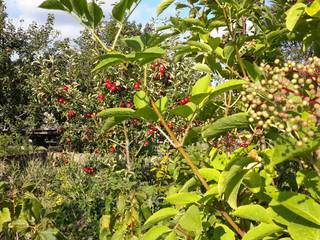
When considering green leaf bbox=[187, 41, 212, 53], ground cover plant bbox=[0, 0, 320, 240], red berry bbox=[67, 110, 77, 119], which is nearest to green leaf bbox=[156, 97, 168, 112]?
ground cover plant bbox=[0, 0, 320, 240]

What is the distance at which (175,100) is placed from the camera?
836 centimetres

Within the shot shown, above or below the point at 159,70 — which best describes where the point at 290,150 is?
below

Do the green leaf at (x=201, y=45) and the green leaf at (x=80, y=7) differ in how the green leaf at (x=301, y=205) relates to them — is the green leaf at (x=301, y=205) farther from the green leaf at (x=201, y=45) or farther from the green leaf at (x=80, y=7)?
the green leaf at (x=80, y=7)

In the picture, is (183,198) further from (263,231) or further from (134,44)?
(134,44)

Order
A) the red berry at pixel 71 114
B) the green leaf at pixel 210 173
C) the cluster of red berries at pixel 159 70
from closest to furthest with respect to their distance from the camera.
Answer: the green leaf at pixel 210 173, the cluster of red berries at pixel 159 70, the red berry at pixel 71 114

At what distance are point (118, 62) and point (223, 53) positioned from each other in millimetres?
615

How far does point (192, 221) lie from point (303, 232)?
0.36m

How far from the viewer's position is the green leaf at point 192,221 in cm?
151

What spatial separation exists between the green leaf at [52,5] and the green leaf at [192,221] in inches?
29.8

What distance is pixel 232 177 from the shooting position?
57.2 inches

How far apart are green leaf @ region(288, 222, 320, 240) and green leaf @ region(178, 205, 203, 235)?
0.30m

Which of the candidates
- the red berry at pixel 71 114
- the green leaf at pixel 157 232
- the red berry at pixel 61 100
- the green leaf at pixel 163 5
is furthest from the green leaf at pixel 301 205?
the red berry at pixel 61 100

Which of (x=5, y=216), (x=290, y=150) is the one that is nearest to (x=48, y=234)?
(x=5, y=216)

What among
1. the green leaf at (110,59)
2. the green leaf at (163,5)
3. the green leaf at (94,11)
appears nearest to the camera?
the green leaf at (110,59)
